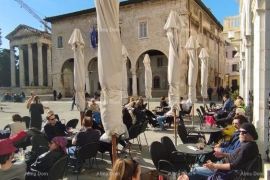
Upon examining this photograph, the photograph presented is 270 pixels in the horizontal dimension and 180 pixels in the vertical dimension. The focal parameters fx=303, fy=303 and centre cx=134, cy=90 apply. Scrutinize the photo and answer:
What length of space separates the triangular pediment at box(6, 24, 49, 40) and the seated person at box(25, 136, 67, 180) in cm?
5318

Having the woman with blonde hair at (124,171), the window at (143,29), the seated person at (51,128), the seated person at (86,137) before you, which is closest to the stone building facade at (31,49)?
the window at (143,29)

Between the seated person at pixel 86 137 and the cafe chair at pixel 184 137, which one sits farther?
the cafe chair at pixel 184 137

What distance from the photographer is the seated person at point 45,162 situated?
4.44 metres

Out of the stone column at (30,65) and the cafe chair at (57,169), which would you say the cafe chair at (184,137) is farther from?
the stone column at (30,65)

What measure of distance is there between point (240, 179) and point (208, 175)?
1.96 feet

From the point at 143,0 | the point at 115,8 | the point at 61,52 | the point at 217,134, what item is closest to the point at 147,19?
the point at 143,0

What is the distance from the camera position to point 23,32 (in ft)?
182

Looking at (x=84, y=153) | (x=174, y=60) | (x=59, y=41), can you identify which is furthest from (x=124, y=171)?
(x=59, y=41)

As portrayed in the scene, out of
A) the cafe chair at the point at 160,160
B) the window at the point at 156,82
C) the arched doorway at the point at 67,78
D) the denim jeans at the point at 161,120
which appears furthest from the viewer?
the arched doorway at the point at 67,78

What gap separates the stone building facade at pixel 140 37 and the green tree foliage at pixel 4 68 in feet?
109

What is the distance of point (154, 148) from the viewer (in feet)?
16.3

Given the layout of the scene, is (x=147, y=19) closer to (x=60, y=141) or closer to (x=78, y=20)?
(x=78, y=20)

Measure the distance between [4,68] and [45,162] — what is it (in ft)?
231

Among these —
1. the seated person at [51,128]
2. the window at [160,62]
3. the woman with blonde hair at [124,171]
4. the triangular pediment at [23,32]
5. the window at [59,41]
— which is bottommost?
the seated person at [51,128]
